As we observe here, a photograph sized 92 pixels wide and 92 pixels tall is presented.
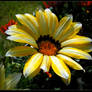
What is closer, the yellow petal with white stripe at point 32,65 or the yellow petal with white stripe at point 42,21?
the yellow petal with white stripe at point 32,65

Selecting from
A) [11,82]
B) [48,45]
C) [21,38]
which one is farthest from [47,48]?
[11,82]

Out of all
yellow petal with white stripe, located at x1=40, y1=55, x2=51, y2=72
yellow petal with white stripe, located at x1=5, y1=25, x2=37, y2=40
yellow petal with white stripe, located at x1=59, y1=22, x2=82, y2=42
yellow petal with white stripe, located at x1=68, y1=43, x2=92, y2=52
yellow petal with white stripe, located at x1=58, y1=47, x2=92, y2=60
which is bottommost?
yellow petal with white stripe, located at x1=40, y1=55, x2=51, y2=72

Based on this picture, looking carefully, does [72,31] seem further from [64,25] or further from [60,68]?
[60,68]

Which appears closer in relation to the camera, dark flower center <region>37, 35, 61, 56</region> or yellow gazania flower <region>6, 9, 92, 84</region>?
yellow gazania flower <region>6, 9, 92, 84</region>

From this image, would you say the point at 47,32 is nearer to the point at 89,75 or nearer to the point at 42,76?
the point at 42,76

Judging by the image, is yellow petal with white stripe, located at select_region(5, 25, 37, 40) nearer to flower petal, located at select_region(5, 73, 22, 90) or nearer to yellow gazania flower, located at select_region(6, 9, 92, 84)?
yellow gazania flower, located at select_region(6, 9, 92, 84)


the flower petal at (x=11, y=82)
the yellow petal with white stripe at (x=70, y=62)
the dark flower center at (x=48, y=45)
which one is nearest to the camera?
the flower petal at (x=11, y=82)

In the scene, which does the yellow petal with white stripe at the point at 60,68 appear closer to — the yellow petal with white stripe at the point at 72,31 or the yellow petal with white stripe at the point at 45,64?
the yellow petal with white stripe at the point at 45,64

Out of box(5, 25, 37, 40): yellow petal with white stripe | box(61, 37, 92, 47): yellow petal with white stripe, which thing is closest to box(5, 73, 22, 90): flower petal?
box(5, 25, 37, 40): yellow petal with white stripe

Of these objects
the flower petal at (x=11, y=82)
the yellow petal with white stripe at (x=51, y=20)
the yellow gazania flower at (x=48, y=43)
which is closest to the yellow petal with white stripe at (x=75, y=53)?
the yellow gazania flower at (x=48, y=43)

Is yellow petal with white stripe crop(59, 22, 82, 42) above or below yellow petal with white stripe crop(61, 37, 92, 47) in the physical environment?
above
